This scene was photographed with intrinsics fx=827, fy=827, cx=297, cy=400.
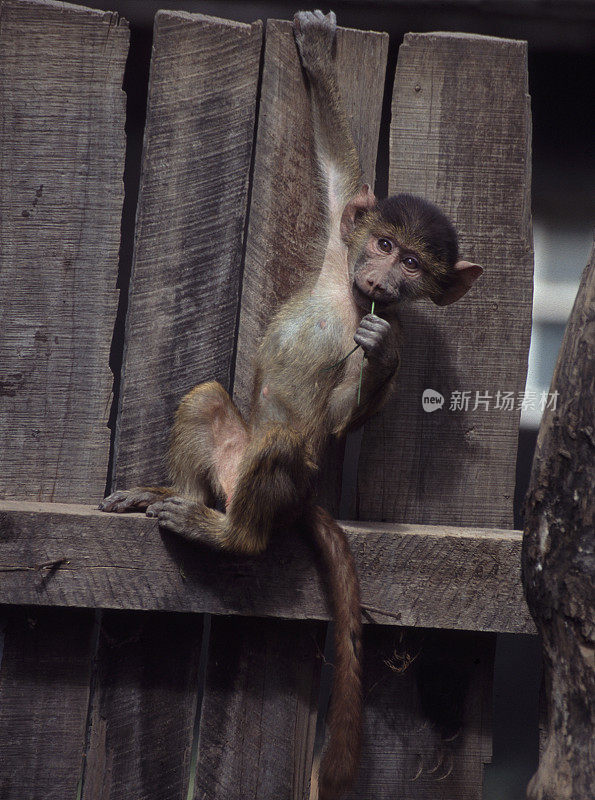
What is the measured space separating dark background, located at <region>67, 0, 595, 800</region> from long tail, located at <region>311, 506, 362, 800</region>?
1.66 metres

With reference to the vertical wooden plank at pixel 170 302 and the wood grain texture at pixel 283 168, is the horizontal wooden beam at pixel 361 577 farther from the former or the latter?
the wood grain texture at pixel 283 168

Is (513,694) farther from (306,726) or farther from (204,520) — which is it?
(204,520)

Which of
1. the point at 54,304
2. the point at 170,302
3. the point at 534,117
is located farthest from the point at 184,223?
the point at 534,117

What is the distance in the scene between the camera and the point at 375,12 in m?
3.41

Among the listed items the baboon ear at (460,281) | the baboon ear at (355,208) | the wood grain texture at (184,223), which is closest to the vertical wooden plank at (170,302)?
the wood grain texture at (184,223)

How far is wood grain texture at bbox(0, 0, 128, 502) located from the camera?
9.02ft

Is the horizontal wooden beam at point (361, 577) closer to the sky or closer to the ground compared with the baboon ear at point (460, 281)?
closer to the ground

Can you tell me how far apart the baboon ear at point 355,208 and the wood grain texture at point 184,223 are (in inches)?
13.9

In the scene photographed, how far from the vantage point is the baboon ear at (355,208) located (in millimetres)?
2711

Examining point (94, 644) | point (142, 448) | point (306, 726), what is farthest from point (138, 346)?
point (306, 726)

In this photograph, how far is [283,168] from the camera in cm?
285

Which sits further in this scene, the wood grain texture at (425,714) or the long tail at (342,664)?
the wood grain texture at (425,714)

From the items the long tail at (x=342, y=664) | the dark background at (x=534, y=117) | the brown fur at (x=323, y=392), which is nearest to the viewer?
the long tail at (x=342, y=664)

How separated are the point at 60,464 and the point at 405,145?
1596 mm
